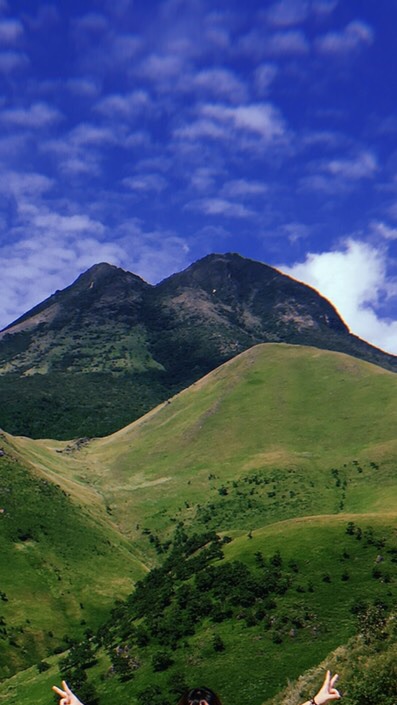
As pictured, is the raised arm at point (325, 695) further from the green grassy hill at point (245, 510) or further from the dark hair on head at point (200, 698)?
the green grassy hill at point (245, 510)

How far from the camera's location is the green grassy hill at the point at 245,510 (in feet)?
151

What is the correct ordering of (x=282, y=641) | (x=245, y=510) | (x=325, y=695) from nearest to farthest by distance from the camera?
(x=325, y=695), (x=282, y=641), (x=245, y=510)

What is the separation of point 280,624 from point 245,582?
7284mm

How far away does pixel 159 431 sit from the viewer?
172 m

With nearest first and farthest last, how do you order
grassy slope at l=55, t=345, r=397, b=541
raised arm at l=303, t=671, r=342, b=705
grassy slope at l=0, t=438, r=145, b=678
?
raised arm at l=303, t=671, r=342, b=705 → grassy slope at l=0, t=438, r=145, b=678 → grassy slope at l=55, t=345, r=397, b=541

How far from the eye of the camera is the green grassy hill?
4597 centimetres

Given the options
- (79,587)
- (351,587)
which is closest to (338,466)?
(79,587)

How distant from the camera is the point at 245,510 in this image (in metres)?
109

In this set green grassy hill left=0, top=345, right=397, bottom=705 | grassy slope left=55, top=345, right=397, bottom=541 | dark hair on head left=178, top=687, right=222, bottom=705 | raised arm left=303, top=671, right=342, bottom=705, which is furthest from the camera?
grassy slope left=55, top=345, right=397, bottom=541

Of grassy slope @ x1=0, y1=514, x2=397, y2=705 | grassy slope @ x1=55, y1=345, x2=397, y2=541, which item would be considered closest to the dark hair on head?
grassy slope @ x1=0, y1=514, x2=397, y2=705

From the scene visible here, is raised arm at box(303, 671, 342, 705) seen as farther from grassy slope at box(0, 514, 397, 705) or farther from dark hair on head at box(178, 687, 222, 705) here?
grassy slope at box(0, 514, 397, 705)

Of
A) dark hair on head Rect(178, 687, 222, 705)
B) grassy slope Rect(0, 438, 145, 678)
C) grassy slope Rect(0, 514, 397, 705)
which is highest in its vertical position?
dark hair on head Rect(178, 687, 222, 705)

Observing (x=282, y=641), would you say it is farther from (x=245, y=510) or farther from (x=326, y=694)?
(x=245, y=510)

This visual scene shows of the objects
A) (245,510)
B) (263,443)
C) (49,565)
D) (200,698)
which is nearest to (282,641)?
(200,698)
